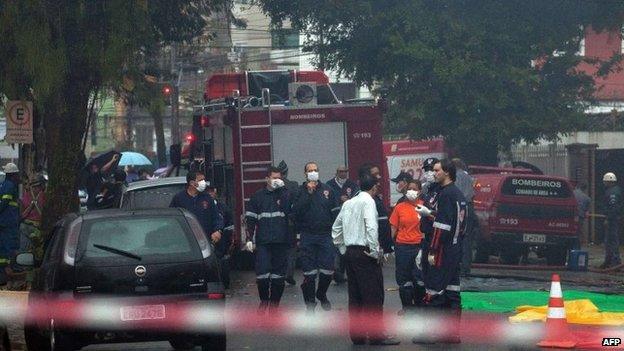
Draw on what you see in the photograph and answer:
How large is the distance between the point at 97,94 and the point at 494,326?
329 inches

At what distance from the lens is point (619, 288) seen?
20078mm

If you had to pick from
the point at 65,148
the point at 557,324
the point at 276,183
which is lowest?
the point at 557,324

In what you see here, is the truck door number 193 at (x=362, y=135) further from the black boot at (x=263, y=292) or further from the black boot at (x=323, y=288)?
the black boot at (x=263, y=292)

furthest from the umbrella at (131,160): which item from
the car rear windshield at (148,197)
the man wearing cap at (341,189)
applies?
the man wearing cap at (341,189)

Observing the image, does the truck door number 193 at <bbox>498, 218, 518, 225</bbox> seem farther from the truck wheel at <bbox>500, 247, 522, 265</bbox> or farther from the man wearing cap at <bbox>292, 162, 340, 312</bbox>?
the man wearing cap at <bbox>292, 162, 340, 312</bbox>

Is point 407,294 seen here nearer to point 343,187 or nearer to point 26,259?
point 26,259

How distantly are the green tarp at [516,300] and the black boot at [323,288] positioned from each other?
Result: 5.67 ft

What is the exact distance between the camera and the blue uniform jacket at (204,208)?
16875 mm

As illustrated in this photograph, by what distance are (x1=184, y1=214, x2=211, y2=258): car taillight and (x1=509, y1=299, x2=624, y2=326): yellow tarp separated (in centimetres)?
362

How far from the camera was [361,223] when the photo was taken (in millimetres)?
13102

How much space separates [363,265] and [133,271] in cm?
257

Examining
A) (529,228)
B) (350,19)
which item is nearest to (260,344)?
(529,228)

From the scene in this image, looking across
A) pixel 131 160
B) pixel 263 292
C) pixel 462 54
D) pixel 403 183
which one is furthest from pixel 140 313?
pixel 131 160

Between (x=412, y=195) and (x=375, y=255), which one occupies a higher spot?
(x=412, y=195)
